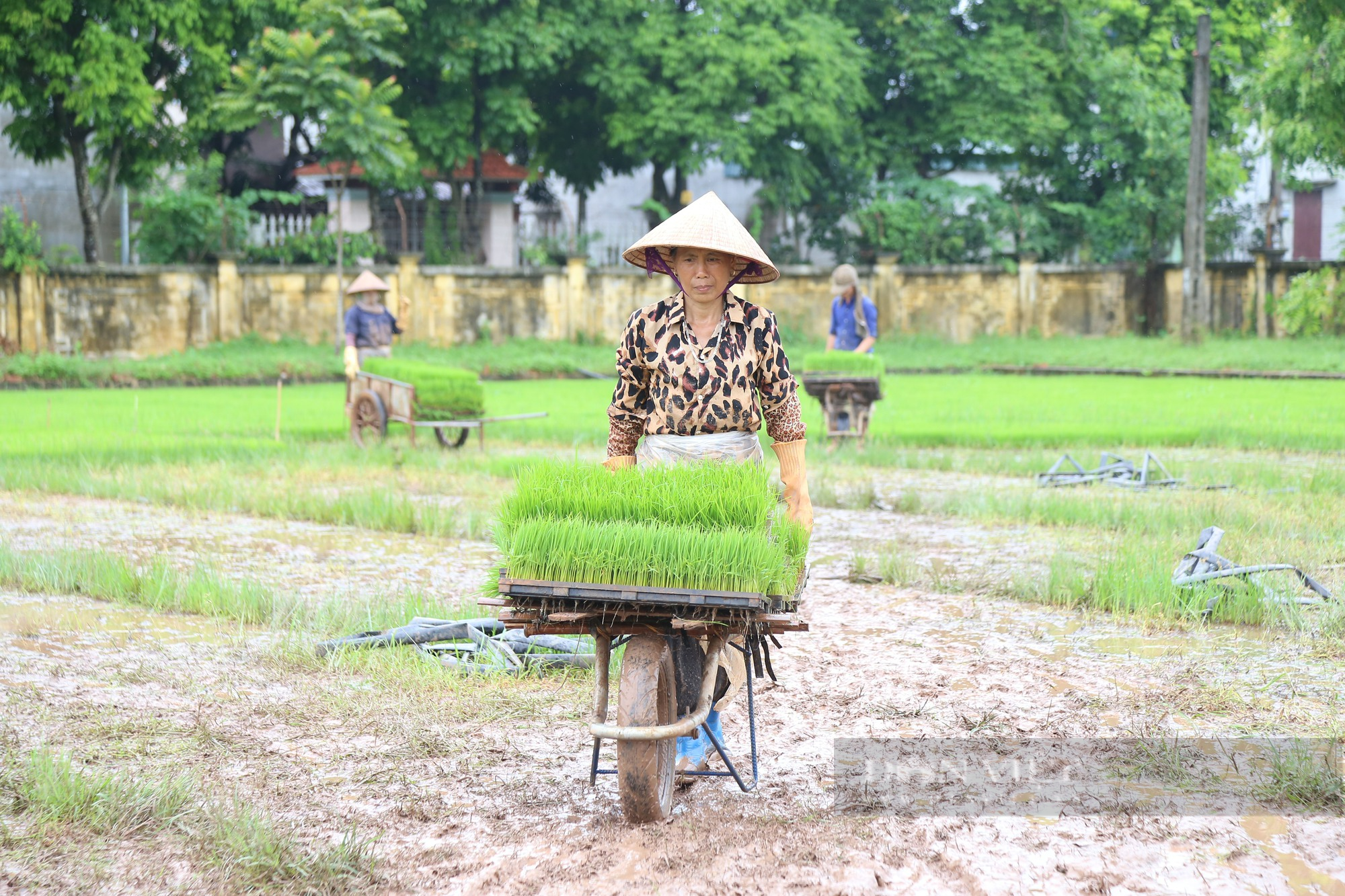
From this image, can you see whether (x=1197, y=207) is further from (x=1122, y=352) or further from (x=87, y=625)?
(x=87, y=625)

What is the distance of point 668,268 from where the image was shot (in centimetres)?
480

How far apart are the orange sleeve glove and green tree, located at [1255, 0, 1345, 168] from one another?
11779 mm

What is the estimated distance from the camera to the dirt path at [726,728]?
3.69 m

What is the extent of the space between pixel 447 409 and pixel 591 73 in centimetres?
1942


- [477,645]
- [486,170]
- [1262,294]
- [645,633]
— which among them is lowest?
[477,645]

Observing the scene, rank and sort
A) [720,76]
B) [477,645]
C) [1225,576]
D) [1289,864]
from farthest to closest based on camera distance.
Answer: [720,76]
[1225,576]
[477,645]
[1289,864]

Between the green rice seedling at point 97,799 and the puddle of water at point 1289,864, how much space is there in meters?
3.11

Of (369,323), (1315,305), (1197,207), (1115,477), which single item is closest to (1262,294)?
(1315,305)

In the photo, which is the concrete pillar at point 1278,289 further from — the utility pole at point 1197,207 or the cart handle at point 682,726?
the cart handle at point 682,726

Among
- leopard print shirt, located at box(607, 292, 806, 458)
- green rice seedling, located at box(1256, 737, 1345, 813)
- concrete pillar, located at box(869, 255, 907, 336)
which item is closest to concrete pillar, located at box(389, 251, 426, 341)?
concrete pillar, located at box(869, 255, 907, 336)

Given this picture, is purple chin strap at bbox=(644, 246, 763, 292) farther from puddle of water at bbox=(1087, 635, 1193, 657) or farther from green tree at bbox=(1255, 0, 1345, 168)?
green tree at bbox=(1255, 0, 1345, 168)

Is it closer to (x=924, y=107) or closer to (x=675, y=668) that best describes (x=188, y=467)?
(x=675, y=668)

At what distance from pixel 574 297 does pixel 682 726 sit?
2962cm

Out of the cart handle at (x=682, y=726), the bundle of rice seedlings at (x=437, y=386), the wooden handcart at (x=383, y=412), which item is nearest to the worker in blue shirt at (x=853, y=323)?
the wooden handcart at (x=383, y=412)
